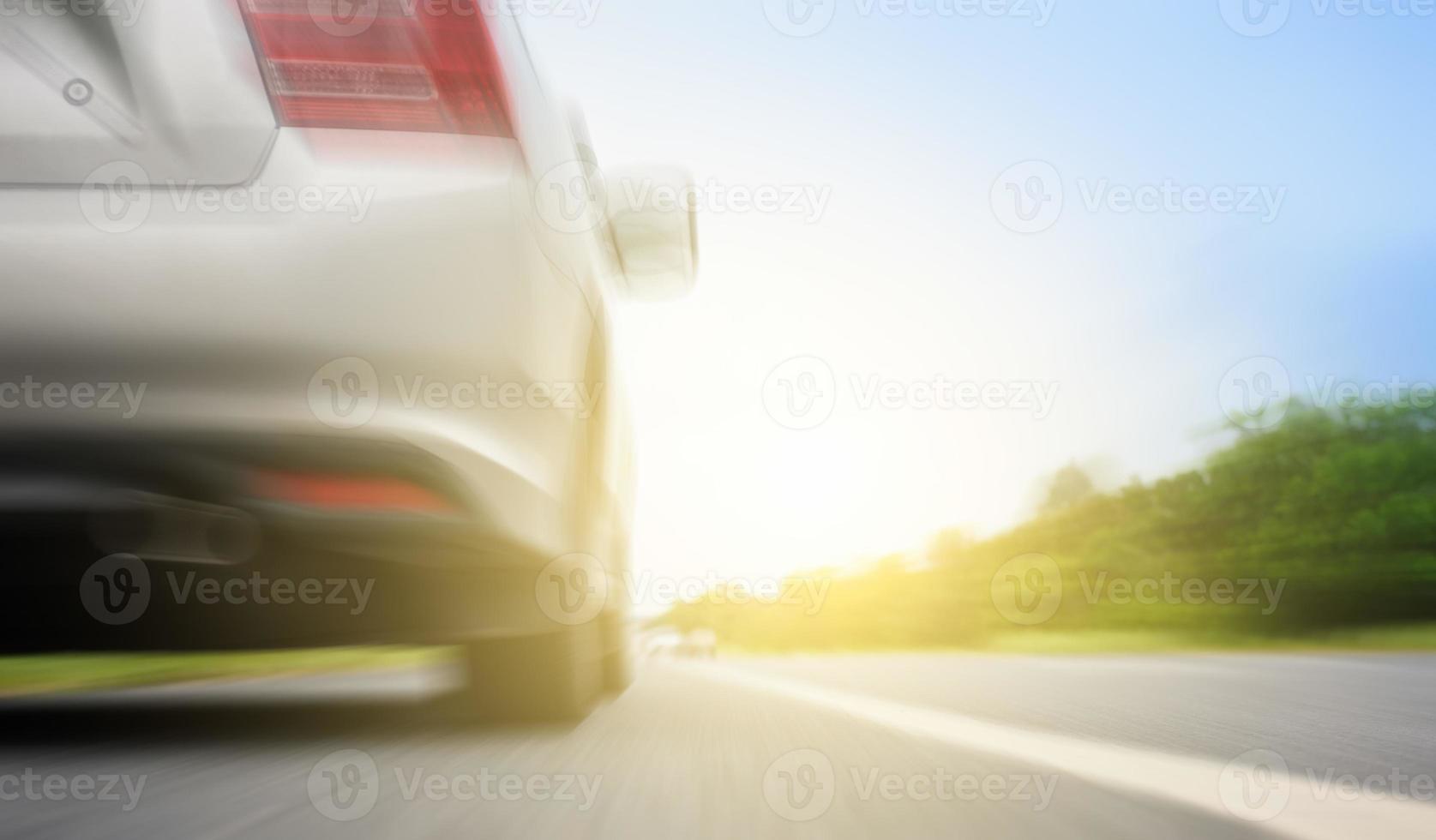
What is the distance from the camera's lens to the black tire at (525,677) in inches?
153

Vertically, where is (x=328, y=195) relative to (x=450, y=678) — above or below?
above

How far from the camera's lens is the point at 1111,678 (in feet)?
24.0

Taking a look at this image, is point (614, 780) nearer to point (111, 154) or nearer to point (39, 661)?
point (111, 154)

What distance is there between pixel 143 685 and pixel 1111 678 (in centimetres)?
575

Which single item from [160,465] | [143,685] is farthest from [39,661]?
[160,465]
